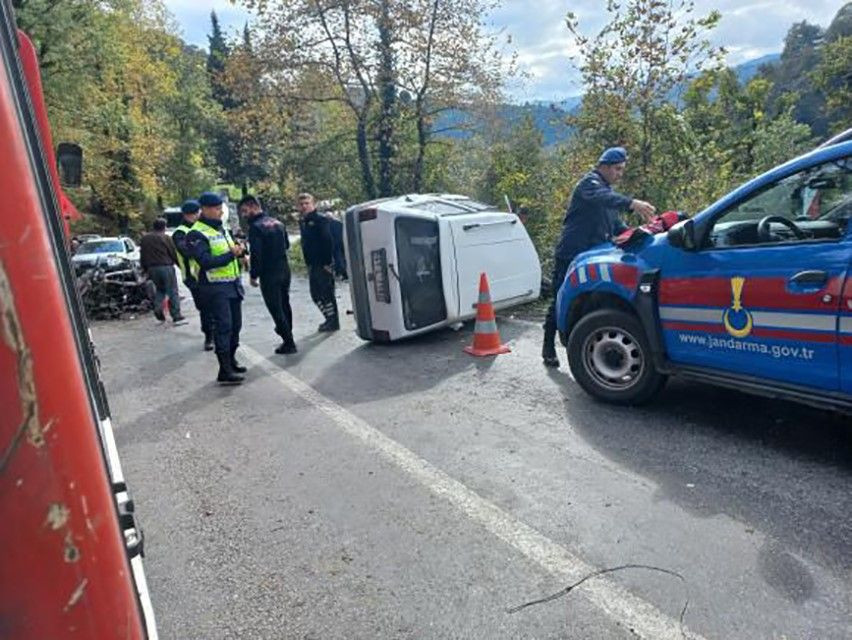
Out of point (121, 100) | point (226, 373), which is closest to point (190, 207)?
point (226, 373)

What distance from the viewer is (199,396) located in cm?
576

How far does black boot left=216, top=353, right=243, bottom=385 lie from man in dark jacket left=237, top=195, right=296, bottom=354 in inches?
43.9

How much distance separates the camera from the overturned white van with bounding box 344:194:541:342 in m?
6.70

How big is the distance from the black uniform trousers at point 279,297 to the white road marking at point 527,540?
8.29 feet

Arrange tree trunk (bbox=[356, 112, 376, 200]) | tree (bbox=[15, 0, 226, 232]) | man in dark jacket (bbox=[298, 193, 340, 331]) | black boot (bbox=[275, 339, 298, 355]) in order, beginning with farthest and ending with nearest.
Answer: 1. tree (bbox=[15, 0, 226, 232])
2. tree trunk (bbox=[356, 112, 376, 200])
3. man in dark jacket (bbox=[298, 193, 340, 331])
4. black boot (bbox=[275, 339, 298, 355])

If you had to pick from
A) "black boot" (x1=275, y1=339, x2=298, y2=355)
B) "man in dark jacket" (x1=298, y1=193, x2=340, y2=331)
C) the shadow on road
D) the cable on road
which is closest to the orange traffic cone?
the shadow on road

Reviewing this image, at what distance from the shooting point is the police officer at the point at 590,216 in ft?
17.6

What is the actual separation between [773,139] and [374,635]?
28730 mm

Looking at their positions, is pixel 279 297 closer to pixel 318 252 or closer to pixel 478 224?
pixel 318 252

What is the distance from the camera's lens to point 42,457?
38.7 inches

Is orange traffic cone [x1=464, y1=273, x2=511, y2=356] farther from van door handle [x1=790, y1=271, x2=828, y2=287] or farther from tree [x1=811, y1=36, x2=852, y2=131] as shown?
tree [x1=811, y1=36, x2=852, y2=131]

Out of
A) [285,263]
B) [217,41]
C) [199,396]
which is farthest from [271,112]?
[217,41]

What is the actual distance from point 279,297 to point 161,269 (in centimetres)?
410

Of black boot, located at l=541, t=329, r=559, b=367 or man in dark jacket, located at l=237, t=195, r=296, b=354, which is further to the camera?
man in dark jacket, located at l=237, t=195, r=296, b=354
